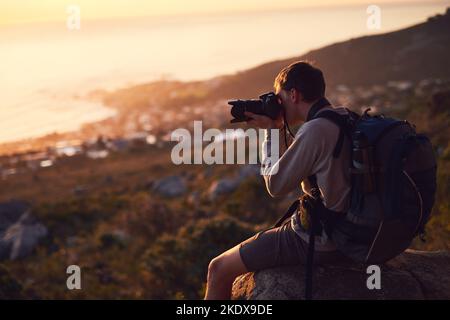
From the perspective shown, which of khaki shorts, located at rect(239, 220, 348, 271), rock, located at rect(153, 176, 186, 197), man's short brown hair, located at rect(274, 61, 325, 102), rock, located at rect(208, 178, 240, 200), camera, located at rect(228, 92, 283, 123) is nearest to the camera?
man's short brown hair, located at rect(274, 61, 325, 102)

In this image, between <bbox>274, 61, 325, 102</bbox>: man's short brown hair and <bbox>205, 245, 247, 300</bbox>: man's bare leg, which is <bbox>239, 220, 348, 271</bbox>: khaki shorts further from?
<bbox>274, 61, 325, 102</bbox>: man's short brown hair

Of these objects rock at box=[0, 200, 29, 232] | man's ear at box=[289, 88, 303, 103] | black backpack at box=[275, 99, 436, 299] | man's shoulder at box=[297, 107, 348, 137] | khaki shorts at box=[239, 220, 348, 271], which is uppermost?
man's ear at box=[289, 88, 303, 103]

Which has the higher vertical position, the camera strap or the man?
the camera strap

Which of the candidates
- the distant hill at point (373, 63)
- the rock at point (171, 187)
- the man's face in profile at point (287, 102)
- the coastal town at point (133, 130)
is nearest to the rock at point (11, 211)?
the rock at point (171, 187)

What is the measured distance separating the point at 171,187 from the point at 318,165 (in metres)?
17.1

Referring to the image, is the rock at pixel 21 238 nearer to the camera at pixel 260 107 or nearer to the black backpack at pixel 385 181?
the camera at pixel 260 107

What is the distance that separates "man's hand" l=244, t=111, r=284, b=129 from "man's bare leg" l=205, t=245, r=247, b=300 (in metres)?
0.85

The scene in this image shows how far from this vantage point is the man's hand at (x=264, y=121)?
11.0ft

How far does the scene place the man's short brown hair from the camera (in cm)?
315

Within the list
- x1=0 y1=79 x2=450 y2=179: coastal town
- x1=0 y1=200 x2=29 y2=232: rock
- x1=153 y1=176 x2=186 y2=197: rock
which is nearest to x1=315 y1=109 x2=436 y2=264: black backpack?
x1=0 y1=200 x2=29 y2=232: rock

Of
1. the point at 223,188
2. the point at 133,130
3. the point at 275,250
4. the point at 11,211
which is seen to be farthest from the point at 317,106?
the point at 133,130

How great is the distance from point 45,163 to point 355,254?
1597 inches

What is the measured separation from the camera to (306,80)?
3.16 metres
